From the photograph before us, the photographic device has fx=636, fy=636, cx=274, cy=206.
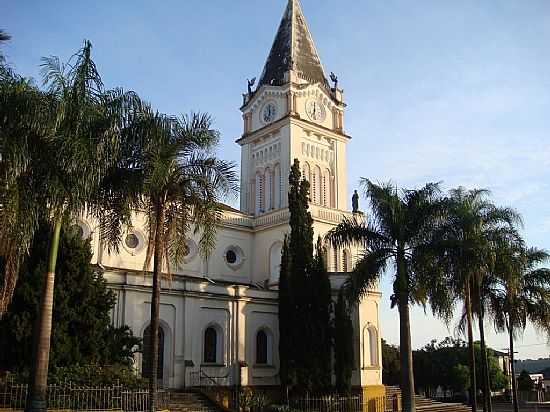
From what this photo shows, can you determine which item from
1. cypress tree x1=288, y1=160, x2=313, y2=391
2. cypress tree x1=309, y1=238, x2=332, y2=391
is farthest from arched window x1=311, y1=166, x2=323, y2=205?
cypress tree x1=309, y1=238, x2=332, y2=391

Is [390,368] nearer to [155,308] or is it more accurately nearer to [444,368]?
[444,368]

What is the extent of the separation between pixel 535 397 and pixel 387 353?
13.8 meters

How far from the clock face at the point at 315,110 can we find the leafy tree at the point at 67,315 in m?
24.4

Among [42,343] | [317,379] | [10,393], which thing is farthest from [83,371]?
[317,379]

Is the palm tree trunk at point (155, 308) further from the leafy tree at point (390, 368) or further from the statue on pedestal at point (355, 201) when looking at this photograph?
the leafy tree at point (390, 368)

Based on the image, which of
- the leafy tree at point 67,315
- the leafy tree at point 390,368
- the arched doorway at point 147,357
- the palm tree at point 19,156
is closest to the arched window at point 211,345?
the arched doorway at point 147,357

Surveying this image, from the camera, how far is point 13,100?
15102 mm

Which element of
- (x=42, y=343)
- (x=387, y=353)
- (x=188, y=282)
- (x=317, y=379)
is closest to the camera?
(x=42, y=343)

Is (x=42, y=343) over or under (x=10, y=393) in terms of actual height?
over

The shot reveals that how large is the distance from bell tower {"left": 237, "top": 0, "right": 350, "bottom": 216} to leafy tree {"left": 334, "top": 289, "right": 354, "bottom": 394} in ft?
37.5

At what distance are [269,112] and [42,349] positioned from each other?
106 ft

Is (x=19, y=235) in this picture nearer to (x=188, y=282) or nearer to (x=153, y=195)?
(x=153, y=195)

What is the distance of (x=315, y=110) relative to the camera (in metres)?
46.5

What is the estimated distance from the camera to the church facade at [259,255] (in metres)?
32.1
